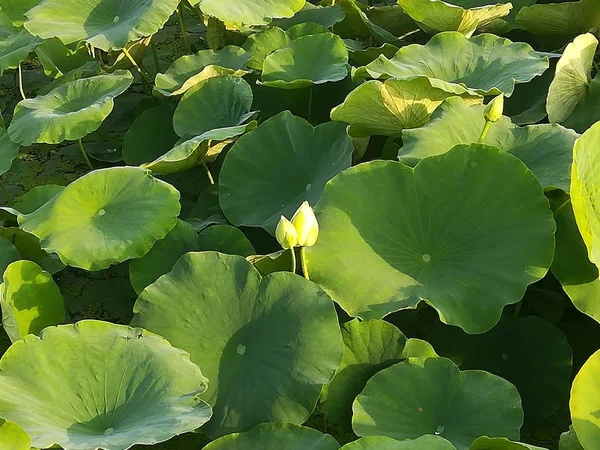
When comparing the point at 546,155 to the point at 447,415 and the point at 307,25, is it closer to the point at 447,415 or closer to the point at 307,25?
the point at 447,415

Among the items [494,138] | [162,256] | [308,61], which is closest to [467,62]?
[494,138]

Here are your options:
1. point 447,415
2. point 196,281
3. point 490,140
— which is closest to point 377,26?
point 490,140

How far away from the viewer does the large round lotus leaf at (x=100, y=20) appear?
2012 millimetres

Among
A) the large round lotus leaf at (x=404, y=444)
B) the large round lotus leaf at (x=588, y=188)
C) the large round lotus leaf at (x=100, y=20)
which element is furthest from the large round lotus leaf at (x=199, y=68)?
the large round lotus leaf at (x=404, y=444)

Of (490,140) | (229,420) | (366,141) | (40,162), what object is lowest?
(40,162)

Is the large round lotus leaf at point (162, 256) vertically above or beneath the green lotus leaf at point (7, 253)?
above

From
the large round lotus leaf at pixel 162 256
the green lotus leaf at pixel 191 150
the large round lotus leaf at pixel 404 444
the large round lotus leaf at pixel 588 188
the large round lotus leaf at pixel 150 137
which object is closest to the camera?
the large round lotus leaf at pixel 404 444

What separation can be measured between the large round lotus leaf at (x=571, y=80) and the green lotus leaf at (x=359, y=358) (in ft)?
2.67

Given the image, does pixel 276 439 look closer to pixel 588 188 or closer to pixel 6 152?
pixel 588 188

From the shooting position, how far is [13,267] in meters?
1.50

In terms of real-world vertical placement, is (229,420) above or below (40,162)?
above

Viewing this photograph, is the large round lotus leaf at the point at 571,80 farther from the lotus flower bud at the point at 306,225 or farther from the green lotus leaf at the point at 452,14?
the lotus flower bud at the point at 306,225

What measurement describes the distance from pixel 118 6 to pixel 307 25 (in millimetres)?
604

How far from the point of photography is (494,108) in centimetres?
143
